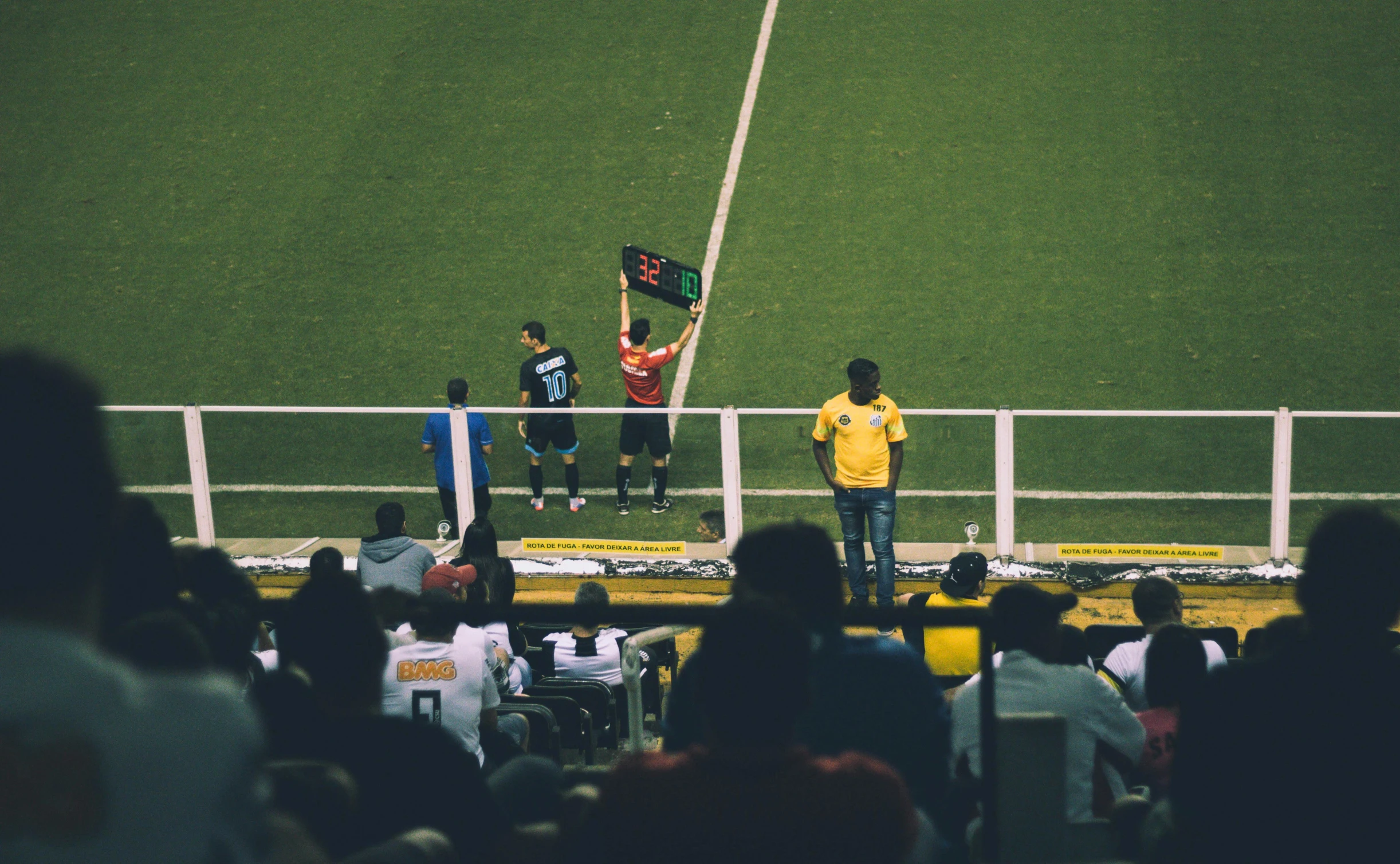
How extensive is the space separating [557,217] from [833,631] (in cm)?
1640

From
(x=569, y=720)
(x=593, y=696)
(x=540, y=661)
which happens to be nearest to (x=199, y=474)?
(x=540, y=661)

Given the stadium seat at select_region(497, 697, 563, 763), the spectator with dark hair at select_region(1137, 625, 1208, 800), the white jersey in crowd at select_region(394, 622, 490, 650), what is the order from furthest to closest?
the stadium seat at select_region(497, 697, 563, 763) → the white jersey in crowd at select_region(394, 622, 490, 650) → the spectator with dark hair at select_region(1137, 625, 1208, 800)

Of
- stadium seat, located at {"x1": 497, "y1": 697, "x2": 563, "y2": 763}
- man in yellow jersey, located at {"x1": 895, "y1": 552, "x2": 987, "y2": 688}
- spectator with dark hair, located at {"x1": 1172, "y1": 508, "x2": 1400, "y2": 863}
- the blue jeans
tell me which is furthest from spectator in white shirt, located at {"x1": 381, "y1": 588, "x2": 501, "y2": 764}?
the blue jeans

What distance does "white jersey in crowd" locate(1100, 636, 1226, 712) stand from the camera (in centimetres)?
599

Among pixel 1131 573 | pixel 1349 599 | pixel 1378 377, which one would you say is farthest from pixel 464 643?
pixel 1378 377

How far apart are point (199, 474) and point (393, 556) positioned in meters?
3.94

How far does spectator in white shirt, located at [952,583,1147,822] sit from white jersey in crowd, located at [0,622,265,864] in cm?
293

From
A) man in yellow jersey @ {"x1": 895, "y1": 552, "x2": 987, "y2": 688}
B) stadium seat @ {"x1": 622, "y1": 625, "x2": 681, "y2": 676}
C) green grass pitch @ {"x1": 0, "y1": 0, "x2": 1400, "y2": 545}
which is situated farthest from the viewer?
green grass pitch @ {"x1": 0, "y1": 0, "x2": 1400, "y2": 545}

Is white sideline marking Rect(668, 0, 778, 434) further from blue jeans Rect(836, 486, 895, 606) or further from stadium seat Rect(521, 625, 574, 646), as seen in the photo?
stadium seat Rect(521, 625, 574, 646)

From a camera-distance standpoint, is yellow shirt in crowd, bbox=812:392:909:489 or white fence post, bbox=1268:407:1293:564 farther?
white fence post, bbox=1268:407:1293:564

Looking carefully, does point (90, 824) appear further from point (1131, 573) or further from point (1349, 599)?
point (1131, 573)

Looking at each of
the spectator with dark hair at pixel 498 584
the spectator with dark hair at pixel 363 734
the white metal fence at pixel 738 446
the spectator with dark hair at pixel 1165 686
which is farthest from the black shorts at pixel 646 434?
the spectator with dark hair at pixel 363 734

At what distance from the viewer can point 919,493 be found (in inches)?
457

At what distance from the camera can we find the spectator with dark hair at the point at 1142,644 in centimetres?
598
